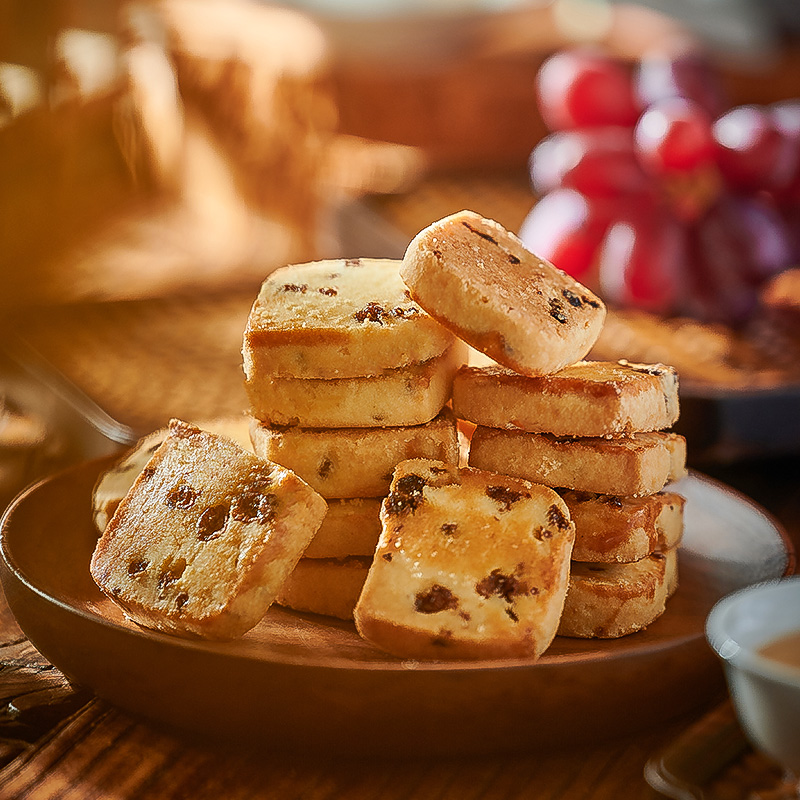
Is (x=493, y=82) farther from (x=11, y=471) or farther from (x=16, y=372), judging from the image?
(x=11, y=471)

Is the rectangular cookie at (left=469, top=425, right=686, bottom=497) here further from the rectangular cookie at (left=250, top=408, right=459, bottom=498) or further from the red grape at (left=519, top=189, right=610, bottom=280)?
the red grape at (left=519, top=189, right=610, bottom=280)

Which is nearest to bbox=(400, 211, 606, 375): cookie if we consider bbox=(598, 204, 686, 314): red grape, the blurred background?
the blurred background

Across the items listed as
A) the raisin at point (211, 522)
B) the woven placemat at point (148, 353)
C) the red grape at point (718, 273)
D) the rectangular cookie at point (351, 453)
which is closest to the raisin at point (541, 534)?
the rectangular cookie at point (351, 453)

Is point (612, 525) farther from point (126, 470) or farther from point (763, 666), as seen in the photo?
point (126, 470)

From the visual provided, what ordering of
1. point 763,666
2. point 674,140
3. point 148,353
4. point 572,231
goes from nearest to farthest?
point 763,666 → point 674,140 → point 572,231 → point 148,353

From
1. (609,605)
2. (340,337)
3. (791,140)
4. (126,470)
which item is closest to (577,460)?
(609,605)

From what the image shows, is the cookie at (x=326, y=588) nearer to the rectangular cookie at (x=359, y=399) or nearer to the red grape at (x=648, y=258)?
the rectangular cookie at (x=359, y=399)

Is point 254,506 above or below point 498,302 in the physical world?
below
